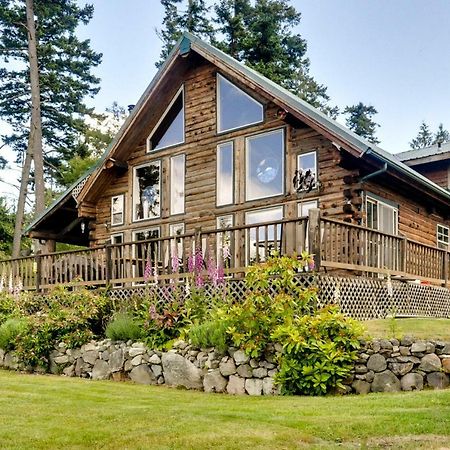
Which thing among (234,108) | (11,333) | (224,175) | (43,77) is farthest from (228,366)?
(43,77)

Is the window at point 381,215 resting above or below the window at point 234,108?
below

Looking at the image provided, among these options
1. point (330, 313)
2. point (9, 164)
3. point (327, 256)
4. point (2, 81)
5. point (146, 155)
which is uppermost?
point (2, 81)

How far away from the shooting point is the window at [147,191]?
18.9m

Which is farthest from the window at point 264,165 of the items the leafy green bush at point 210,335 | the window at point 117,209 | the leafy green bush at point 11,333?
the leafy green bush at point 11,333

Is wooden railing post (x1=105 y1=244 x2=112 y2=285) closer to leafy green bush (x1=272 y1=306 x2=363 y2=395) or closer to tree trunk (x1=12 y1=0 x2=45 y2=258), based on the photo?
leafy green bush (x1=272 y1=306 x2=363 y2=395)

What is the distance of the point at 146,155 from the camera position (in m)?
19.2

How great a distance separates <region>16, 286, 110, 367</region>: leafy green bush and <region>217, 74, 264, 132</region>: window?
6.12 meters

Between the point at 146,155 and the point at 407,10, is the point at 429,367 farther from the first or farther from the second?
the point at 407,10

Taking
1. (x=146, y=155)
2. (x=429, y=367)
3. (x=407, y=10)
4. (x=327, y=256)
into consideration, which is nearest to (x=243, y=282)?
(x=327, y=256)

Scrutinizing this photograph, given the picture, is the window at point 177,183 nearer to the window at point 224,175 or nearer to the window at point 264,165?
the window at point 224,175

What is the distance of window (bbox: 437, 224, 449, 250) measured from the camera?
18.8 metres

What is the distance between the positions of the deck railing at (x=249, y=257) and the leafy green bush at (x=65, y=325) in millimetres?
799

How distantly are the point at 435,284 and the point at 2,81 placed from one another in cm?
2309

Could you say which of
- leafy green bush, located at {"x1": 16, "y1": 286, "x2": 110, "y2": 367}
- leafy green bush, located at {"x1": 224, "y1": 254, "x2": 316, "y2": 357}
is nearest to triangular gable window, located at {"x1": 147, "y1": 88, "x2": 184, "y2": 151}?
leafy green bush, located at {"x1": 16, "y1": 286, "x2": 110, "y2": 367}
